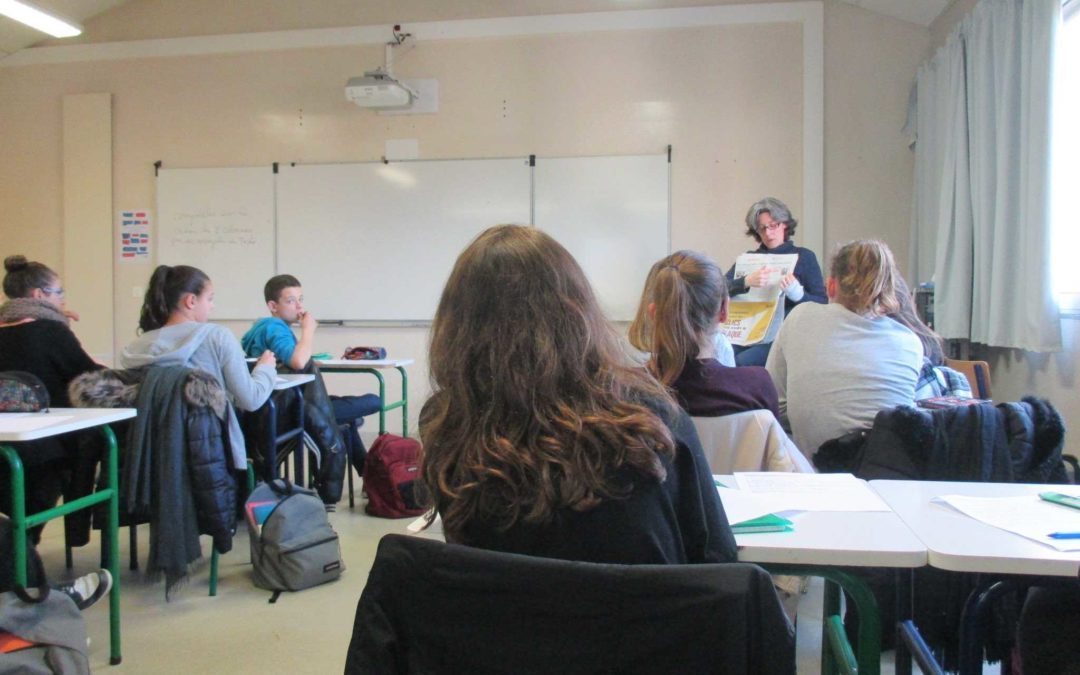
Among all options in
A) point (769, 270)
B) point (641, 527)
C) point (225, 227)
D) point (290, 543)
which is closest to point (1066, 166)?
point (769, 270)

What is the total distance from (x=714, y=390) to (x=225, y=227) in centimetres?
478

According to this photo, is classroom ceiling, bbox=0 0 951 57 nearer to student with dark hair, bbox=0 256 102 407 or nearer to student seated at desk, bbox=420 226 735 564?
student with dark hair, bbox=0 256 102 407

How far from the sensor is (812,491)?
121 cm

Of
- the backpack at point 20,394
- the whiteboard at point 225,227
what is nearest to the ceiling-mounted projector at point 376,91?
the whiteboard at point 225,227

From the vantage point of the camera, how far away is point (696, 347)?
5.36ft

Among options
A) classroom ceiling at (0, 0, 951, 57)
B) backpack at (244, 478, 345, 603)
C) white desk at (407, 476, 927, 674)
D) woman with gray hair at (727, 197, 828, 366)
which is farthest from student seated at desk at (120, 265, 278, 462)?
classroom ceiling at (0, 0, 951, 57)

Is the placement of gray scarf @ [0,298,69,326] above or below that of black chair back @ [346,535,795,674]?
above

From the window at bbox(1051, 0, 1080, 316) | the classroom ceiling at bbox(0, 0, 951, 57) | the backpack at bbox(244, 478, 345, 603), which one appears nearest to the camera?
the backpack at bbox(244, 478, 345, 603)

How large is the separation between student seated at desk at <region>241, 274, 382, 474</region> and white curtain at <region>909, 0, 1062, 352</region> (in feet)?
10.1

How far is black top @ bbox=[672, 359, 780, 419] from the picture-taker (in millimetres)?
1617

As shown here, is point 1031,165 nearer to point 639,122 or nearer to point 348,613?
point 639,122

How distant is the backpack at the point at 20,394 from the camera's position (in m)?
1.96

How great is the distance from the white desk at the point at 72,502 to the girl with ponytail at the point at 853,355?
1925mm

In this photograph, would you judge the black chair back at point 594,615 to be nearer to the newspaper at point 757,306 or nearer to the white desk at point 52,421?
the white desk at point 52,421
